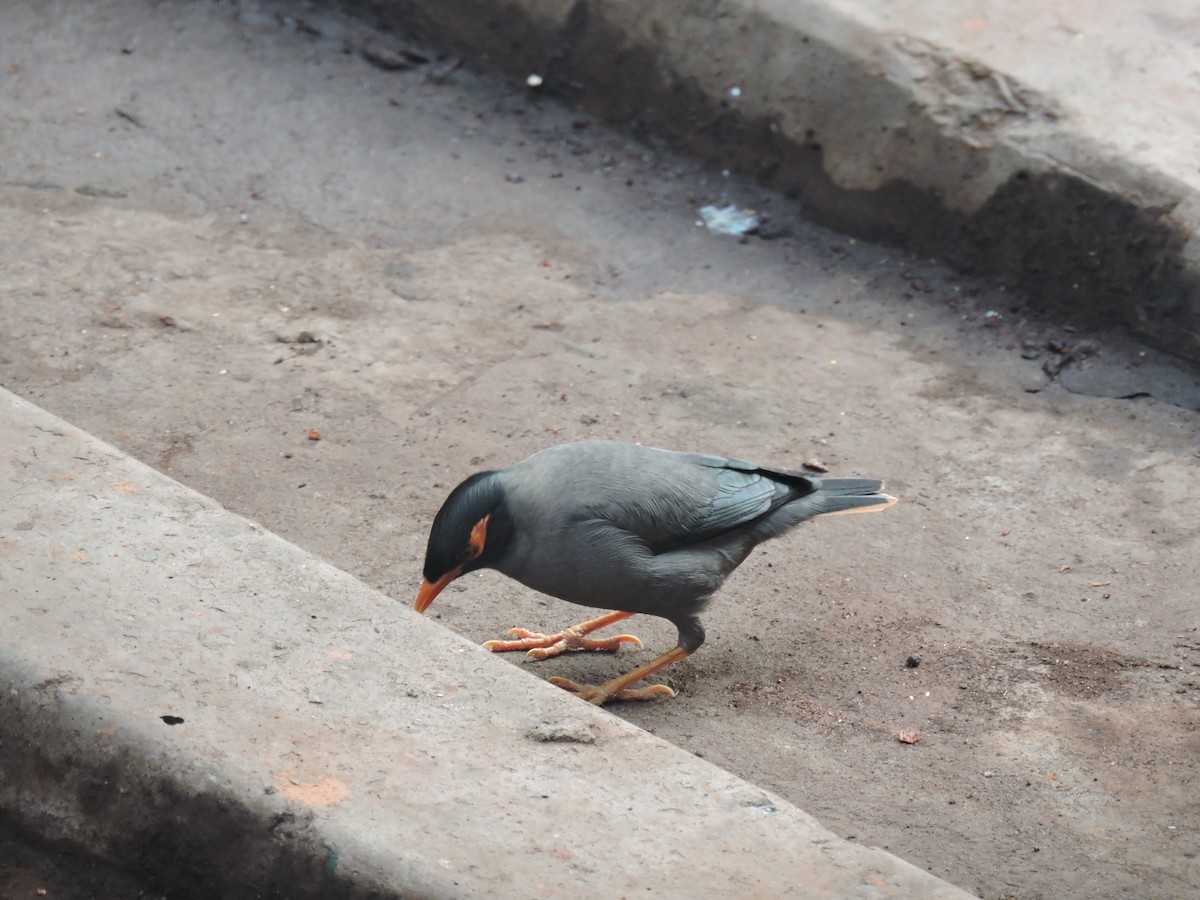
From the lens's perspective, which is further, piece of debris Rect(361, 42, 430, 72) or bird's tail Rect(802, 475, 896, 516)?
piece of debris Rect(361, 42, 430, 72)

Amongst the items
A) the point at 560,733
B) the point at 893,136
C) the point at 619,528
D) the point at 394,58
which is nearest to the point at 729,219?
the point at 893,136

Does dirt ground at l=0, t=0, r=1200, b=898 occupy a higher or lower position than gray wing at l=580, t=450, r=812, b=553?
lower

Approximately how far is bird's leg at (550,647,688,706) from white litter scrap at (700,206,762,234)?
121 inches

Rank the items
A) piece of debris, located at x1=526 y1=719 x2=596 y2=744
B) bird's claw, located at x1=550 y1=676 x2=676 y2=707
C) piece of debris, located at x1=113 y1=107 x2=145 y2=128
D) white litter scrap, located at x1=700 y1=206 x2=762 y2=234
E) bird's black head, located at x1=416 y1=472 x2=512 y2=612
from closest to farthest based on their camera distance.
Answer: piece of debris, located at x1=526 y1=719 x2=596 y2=744
bird's black head, located at x1=416 y1=472 x2=512 y2=612
bird's claw, located at x1=550 y1=676 x2=676 y2=707
white litter scrap, located at x1=700 y1=206 x2=762 y2=234
piece of debris, located at x1=113 y1=107 x2=145 y2=128

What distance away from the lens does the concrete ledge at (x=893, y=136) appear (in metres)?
5.38

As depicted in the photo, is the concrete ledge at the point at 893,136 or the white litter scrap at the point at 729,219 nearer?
the concrete ledge at the point at 893,136

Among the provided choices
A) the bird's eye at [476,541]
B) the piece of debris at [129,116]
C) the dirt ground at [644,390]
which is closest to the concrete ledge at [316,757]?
the dirt ground at [644,390]

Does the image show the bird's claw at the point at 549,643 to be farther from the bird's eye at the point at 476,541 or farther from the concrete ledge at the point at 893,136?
the concrete ledge at the point at 893,136

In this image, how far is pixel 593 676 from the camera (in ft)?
12.8

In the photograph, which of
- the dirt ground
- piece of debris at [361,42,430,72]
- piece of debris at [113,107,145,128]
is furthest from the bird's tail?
piece of debris at [361,42,430,72]

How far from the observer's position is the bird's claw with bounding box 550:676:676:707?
12.2ft

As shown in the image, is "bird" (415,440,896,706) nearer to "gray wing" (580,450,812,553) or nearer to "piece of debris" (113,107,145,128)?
"gray wing" (580,450,812,553)

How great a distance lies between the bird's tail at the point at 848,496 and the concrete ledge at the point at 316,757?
4.25ft

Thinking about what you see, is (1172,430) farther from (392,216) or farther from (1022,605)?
(392,216)
